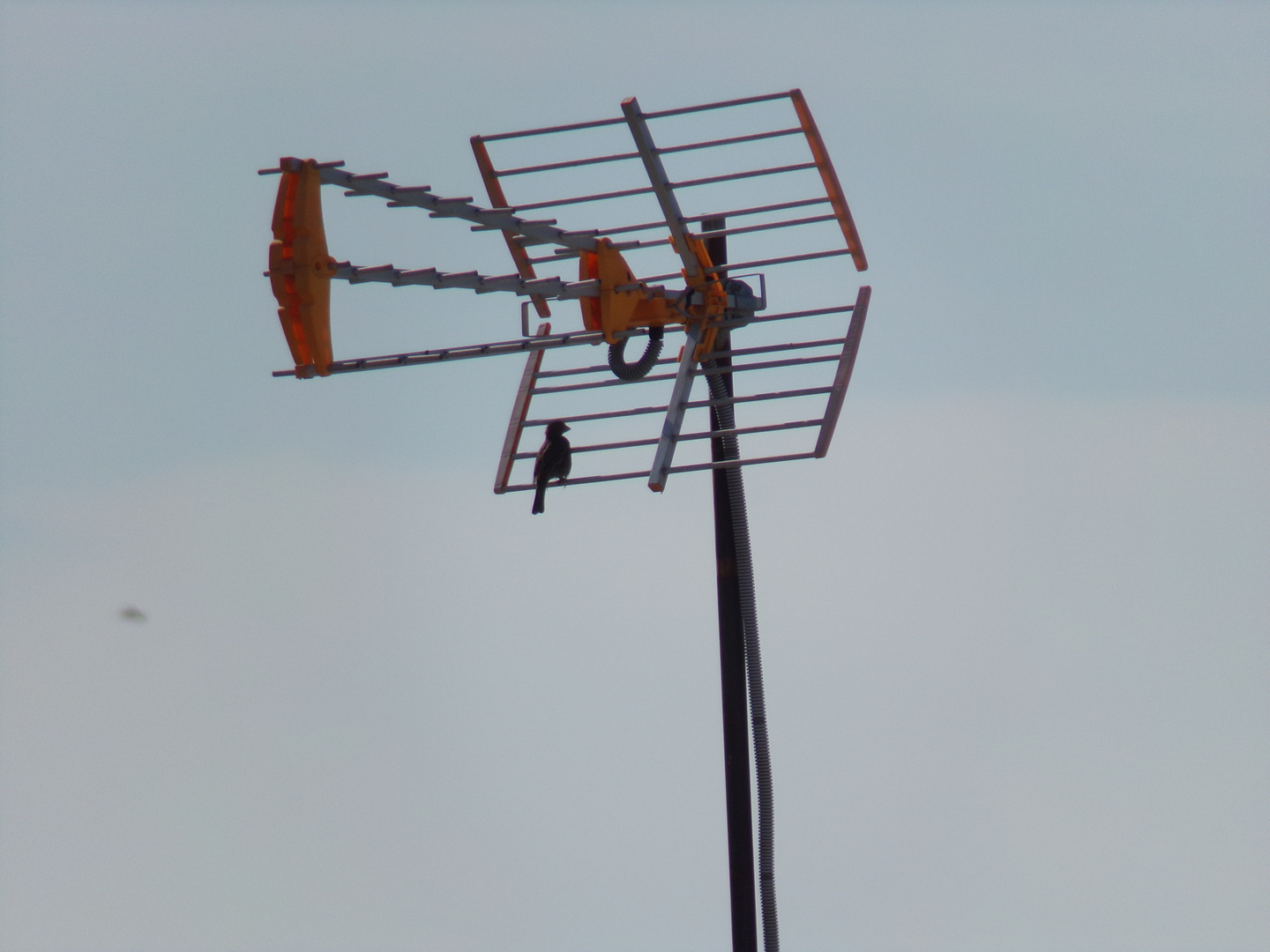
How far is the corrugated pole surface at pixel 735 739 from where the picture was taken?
10.3 m

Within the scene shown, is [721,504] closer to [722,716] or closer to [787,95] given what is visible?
[722,716]

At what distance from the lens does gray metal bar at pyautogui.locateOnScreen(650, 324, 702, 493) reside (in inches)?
388

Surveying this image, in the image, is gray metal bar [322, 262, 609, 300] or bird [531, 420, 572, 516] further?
bird [531, 420, 572, 516]

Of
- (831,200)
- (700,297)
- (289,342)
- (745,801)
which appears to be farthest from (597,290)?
(745,801)

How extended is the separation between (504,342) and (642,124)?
158cm

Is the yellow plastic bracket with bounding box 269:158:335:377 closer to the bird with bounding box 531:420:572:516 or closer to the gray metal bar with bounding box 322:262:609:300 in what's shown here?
the gray metal bar with bounding box 322:262:609:300

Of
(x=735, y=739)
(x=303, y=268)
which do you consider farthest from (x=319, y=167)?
(x=735, y=739)

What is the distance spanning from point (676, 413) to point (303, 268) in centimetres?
260

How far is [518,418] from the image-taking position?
10.9m

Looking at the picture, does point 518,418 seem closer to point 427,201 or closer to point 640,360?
point 640,360

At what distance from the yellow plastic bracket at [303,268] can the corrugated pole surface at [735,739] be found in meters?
2.69

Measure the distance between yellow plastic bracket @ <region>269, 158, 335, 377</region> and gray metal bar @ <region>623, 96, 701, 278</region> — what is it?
95.7 inches

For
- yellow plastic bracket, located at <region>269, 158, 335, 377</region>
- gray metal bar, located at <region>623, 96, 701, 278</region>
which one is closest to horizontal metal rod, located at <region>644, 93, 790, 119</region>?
gray metal bar, located at <region>623, 96, 701, 278</region>

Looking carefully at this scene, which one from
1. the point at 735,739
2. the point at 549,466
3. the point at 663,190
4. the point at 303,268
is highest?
the point at 663,190
